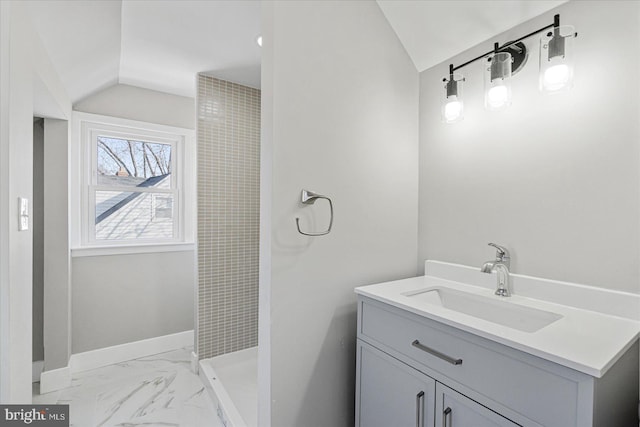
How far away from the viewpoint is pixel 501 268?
138cm

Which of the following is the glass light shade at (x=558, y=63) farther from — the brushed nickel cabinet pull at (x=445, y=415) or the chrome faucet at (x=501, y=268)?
the brushed nickel cabinet pull at (x=445, y=415)

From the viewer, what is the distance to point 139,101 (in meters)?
2.71

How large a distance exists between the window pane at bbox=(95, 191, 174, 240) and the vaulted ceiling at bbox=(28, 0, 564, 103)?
0.85 m

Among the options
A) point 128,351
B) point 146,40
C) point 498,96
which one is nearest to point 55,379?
point 128,351

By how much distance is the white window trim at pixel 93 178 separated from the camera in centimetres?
251

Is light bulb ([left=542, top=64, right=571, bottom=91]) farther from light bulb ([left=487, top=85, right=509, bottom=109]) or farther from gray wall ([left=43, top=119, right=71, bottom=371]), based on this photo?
gray wall ([left=43, top=119, right=71, bottom=371])

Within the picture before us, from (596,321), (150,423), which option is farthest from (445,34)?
(150,423)

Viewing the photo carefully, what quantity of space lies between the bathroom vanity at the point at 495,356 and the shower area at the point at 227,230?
1424 mm

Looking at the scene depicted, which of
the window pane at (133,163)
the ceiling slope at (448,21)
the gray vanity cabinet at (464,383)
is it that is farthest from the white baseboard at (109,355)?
the ceiling slope at (448,21)

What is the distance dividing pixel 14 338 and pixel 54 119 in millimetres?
1677

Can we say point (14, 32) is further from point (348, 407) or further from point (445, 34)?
point (348, 407)

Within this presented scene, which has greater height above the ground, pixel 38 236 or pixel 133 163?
pixel 133 163

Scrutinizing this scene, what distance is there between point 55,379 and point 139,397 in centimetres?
68

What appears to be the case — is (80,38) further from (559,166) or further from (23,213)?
(559,166)
